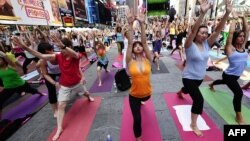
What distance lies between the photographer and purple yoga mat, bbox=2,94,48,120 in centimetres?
482

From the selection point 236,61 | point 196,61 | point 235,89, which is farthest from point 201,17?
point 235,89

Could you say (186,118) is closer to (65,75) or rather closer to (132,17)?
(132,17)

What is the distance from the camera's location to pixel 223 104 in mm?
4500

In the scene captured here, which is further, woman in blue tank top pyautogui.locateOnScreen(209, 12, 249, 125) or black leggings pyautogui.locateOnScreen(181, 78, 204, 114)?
woman in blue tank top pyautogui.locateOnScreen(209, 12, 249, 125)

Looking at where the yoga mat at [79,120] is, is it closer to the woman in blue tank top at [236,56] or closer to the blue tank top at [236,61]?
the woman in blue tank top at [236,56]

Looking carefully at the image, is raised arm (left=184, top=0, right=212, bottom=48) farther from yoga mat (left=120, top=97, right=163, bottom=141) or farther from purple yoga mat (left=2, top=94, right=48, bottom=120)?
purple yoga mat (left=2, top=94, right=48, bottom=120)

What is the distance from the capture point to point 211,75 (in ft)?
22.6

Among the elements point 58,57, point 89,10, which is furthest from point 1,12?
point 89,10

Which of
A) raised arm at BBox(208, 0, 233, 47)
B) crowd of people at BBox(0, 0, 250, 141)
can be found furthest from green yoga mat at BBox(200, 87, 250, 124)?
raised arm at BBox(208, 0, 233, 47)

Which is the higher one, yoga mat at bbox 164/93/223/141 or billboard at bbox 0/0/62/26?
billboard at bbox 0/0/62/26

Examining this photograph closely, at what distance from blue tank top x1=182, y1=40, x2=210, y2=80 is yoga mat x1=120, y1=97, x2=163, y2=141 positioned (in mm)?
1230

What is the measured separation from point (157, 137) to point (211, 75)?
4492 millimetres

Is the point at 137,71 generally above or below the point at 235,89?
above

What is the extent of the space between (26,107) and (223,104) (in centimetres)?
525
